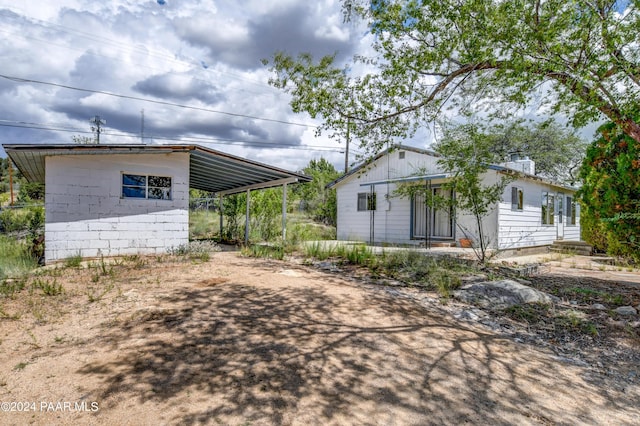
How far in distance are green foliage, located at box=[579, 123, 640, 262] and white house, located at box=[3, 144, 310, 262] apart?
321 inches

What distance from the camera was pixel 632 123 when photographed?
179 inches

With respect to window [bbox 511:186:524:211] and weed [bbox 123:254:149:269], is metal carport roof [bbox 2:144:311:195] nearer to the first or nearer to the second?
weed [bbox 123:254:149:269]

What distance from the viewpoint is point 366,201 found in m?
15.2

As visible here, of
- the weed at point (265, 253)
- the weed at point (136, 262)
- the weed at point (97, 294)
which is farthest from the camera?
the weed at point (265, 253)

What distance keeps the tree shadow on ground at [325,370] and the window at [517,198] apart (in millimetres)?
9306

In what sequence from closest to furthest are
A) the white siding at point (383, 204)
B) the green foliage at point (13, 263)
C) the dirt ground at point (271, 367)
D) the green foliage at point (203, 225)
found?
the dirt ground at point (271, 367), the green foliage at point (13, 263), the white siding at point (383, 204), the green foliage at point (203, 225)

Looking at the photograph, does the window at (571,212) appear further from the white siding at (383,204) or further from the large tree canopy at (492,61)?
the large tree canopy at (492,61)

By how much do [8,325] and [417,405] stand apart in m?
4.61

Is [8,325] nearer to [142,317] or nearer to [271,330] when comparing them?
[142,317]

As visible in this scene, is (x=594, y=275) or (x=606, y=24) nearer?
(x=606, y=24)

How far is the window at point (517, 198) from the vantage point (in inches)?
469

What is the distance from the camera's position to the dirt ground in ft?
8.08

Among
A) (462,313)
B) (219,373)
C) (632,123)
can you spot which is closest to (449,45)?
(632,123)

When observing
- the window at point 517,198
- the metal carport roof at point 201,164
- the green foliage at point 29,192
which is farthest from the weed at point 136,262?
the green foliage at point 29,192
